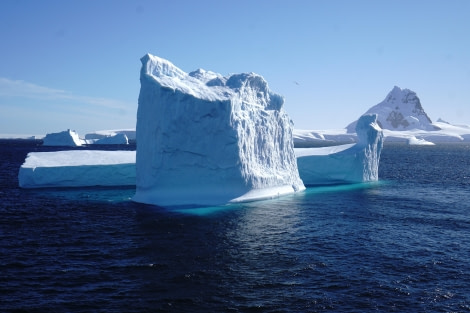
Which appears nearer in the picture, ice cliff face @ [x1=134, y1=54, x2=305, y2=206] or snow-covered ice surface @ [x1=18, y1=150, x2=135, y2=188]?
ice cliff face @ [x1=134, y1=54, x2=305, y2=206]

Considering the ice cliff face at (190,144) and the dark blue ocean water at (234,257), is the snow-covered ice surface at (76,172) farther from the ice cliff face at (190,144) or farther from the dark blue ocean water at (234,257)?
the ice cliff face at (190,144)

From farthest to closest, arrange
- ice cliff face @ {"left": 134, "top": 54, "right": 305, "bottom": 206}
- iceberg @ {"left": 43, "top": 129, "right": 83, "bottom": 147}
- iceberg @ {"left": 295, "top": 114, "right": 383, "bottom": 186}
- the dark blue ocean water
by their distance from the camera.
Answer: iceberg @ {"left": 43, "top": 129, "right": 83, "bottom": 147} < iceberg @ {"left": 295, "top": 114, "right": 383, "bottom": 186} < ice cliff face @ {"left": 134, "top": 54, "right": 305, "bottom": 206} < the dark blue ocean water

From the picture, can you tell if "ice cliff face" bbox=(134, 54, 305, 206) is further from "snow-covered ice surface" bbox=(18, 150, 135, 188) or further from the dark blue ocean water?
"snow-covered ice surface" bbox=(18, 150, 135, 188)

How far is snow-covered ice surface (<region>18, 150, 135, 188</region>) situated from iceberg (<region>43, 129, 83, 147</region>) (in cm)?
5567

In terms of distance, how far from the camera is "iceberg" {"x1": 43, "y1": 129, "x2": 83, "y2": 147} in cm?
8800

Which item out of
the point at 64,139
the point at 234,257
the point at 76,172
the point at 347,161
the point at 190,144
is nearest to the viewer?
the point at 234,257

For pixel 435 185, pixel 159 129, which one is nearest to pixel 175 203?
pixel 159 129

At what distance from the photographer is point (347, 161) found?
36344mm

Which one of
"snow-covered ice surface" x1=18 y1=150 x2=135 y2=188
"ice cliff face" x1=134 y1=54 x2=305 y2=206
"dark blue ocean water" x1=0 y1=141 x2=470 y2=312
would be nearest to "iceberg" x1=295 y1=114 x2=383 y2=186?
"ice cliff face" x1=134 y1=54 x2=305 y2=206

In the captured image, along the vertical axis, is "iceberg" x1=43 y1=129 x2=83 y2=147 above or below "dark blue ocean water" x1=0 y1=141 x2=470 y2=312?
above

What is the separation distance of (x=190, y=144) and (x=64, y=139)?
247ft

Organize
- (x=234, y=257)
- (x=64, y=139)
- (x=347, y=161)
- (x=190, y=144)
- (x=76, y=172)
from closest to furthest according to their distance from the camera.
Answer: (x=234, y=257), (x=190, y=144), (x=76, y=172), (x=347, y=161), (x=64, y=139)

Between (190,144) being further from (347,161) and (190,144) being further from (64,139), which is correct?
(64,139)

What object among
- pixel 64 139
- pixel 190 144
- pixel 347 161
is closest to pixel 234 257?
pixel 190 144
